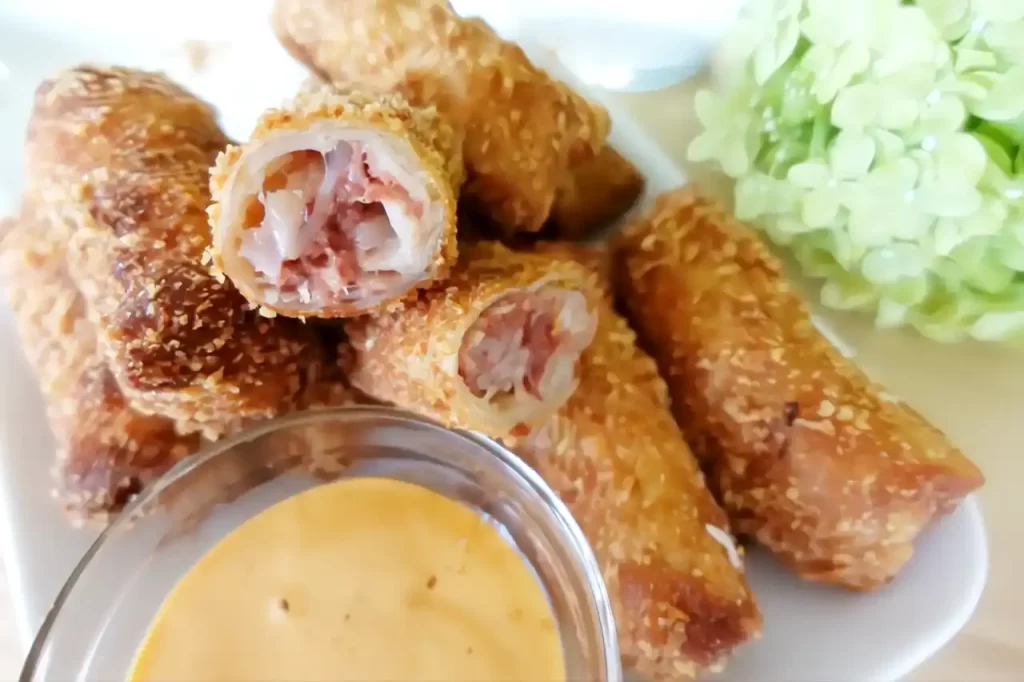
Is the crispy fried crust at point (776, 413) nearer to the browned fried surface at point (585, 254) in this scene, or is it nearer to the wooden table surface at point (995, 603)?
the browned fried surface at point (585, 254)

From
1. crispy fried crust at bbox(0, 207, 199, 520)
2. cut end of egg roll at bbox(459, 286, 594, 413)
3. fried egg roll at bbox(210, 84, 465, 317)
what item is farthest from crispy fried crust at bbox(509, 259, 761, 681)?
crispy fried crust at bbox(0, 207, 199, 520)

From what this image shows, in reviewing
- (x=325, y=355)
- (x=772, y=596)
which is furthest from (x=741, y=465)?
(x=325, y=355)

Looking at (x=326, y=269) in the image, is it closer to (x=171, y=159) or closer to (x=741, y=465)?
(x=171, y=159)

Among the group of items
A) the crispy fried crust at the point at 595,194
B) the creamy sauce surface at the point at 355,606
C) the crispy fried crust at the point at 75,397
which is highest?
the crispy fried crust at the point at 595,194

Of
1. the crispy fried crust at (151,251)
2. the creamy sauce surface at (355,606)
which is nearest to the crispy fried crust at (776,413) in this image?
the creamy sauce surface at (355,606)

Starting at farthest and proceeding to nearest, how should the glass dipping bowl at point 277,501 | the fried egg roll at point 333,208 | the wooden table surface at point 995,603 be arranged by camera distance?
1. the wooden table surface at point 995,603
2. the glass dipping bowl at point 277,501
3. the fried egg roll at point 333,208

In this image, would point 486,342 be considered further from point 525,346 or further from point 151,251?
point 151,251

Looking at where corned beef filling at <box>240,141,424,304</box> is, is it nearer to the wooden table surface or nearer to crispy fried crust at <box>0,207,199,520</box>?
crispy fried crust at <box>0,207,199,520</box>
